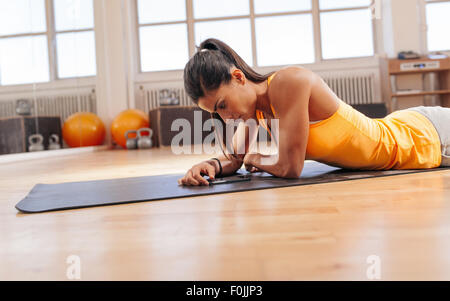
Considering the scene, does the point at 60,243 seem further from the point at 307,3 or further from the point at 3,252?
the point at 307,3

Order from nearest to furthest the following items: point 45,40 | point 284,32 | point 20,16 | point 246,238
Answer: point 246,238
point 20,16
point 45,40
point 284,32

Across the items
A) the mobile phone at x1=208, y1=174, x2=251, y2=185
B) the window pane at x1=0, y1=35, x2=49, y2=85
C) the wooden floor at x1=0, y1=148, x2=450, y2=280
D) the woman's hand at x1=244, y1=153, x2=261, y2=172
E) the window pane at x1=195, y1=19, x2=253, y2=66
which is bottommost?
the wooden floor at x1=0, y1=148, x2=450, y2=280

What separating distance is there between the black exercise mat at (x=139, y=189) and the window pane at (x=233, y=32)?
498 cm

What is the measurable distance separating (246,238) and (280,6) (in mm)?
6242

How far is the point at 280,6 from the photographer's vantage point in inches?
253

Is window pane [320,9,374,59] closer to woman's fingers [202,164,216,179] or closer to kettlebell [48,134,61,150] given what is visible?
kettlebell [48,134,61,150]

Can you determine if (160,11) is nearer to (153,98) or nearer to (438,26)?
(153,98)

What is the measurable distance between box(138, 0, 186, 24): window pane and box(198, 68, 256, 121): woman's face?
5549 millimetres

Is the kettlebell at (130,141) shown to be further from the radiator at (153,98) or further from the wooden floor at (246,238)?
the wooden floor at (246,238)

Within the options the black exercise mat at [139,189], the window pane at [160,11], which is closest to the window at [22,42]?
the window pane at [160,11]

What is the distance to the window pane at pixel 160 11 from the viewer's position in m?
6.56

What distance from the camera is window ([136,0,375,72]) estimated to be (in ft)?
21.0

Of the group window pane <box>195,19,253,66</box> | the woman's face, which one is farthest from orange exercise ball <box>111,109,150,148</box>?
the woman's face

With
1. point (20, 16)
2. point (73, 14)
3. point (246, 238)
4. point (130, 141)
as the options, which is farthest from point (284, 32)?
point (246, 238)
